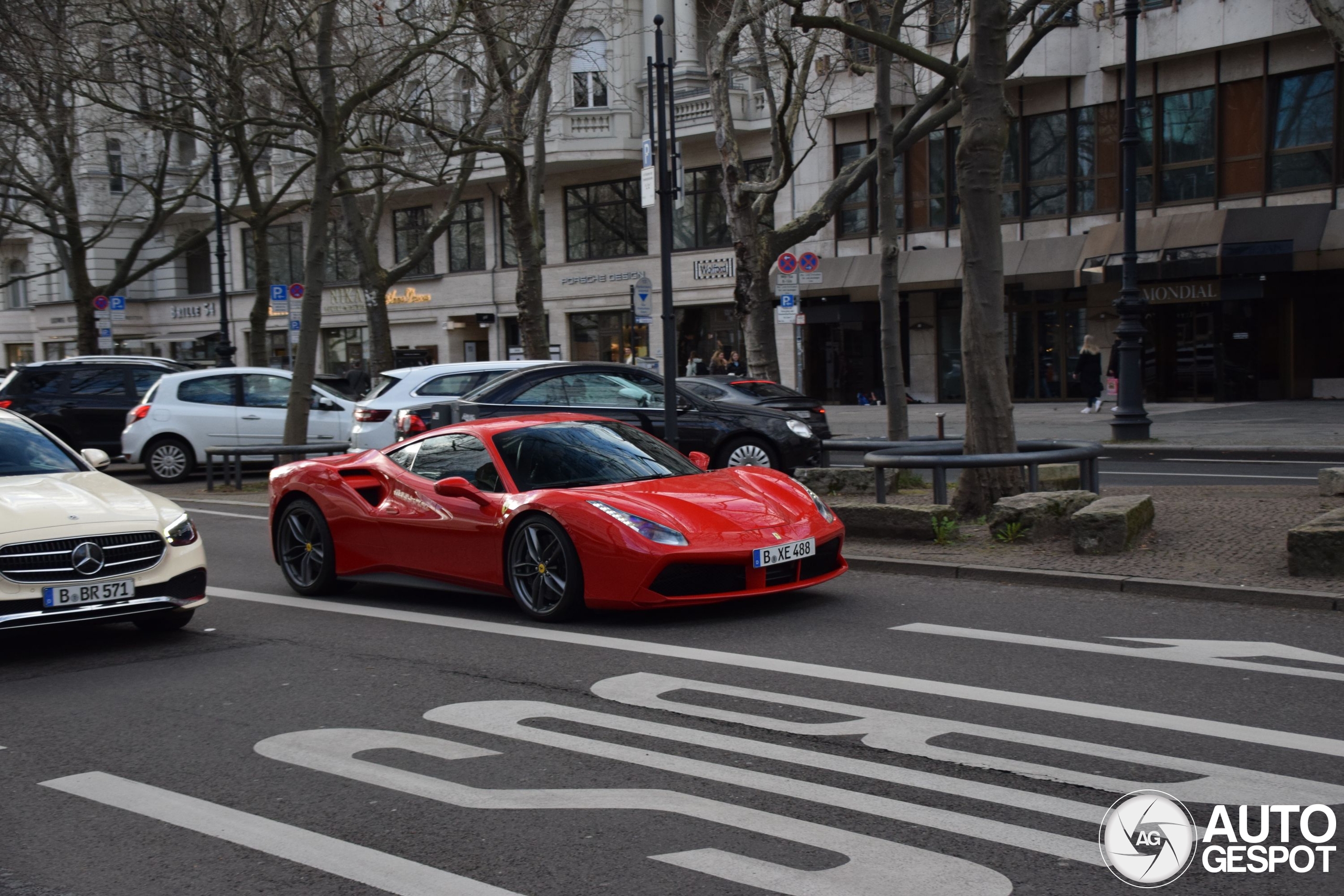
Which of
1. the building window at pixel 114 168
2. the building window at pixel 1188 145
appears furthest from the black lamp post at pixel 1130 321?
the building window at pixel 114 168

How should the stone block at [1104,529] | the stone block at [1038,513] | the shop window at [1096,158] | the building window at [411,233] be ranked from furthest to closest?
the building window at [411,233] < the shop window at [1096,158] < the stone block at [1038,513] < the stone block at [1104,529]

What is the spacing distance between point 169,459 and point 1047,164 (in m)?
22.0

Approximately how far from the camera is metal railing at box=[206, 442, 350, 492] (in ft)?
61.0

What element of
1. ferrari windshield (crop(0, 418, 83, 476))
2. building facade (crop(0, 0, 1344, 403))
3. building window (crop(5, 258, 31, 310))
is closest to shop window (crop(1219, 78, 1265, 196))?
building facade (crop(0, 0, 1344, 403))

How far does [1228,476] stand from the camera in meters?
17.1

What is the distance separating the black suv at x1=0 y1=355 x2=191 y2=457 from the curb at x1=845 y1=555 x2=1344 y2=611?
16.0m

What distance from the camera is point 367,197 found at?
158 feet

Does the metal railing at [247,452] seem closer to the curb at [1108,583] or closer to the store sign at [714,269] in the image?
the curb at [1108,583]

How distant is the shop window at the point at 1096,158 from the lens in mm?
32594

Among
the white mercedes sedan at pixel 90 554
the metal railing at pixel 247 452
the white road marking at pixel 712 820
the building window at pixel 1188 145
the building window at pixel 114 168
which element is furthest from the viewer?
the building window at pixel 114 168

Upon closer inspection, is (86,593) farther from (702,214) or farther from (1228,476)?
(702,214)

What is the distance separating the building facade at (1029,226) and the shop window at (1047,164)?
0.05m

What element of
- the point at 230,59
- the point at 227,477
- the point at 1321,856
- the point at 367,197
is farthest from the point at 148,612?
the point at 367,197

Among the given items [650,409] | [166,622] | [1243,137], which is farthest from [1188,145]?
[166,622]
